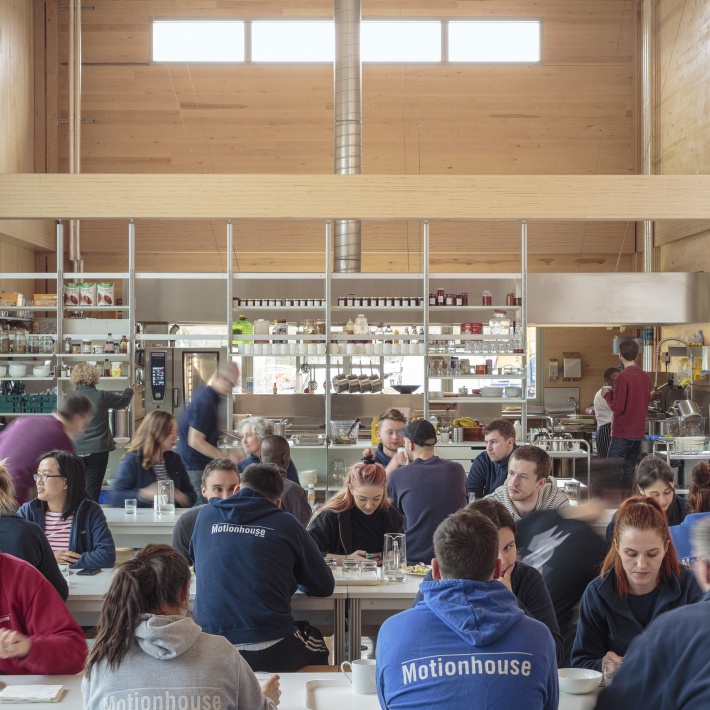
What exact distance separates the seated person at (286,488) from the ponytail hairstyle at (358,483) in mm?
326

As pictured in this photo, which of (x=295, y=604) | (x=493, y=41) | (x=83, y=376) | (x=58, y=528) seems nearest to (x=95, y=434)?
(x=83, y=376)

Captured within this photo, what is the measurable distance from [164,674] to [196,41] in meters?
11.8

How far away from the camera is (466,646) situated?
227cm

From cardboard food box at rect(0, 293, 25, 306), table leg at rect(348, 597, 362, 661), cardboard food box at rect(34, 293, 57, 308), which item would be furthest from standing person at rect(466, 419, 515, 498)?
cardboard food box at rect(0, 293, 25, 306)

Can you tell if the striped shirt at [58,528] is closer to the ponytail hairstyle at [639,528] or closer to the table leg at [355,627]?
the table leg at [355,627]

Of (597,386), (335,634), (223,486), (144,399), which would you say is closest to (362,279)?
(144,399)

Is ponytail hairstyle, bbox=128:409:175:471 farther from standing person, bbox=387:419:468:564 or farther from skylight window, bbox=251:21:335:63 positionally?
skylight window, bbox=251:21:335:63

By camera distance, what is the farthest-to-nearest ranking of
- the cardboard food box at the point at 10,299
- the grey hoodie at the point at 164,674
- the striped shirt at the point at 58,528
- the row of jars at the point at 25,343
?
the cardboard food box at the point at 10,299 → the row of jars at the point at 25,343 → the striped shirt at the point at 58,528 → the grey hoodie at the point at 164,674

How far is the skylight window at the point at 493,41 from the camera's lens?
12.8 metres

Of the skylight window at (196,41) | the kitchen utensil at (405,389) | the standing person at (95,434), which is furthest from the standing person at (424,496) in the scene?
the skylight window at (196,41)

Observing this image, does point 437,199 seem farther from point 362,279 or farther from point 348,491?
point 348,491

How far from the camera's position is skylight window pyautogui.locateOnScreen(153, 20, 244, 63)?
12773mm

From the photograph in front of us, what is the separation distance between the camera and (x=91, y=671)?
7.91 feet

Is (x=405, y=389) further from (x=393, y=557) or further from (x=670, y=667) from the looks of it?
(x=670, y=667)
